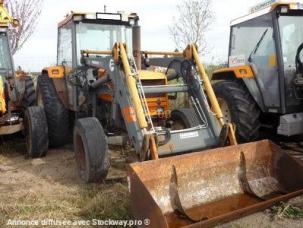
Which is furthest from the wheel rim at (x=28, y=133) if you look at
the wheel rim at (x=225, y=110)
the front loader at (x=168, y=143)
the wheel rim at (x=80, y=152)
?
the wheel rim at (x=225, y=110)

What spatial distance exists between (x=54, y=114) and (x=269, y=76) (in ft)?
12.0

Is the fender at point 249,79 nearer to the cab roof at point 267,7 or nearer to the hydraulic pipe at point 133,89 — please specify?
the cab roof at point 267,7

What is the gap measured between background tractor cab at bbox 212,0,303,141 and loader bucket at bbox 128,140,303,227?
5.37ft

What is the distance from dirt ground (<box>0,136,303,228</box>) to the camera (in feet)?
14.1

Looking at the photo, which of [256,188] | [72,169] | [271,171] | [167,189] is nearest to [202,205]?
[167,189]

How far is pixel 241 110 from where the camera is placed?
21.7ft

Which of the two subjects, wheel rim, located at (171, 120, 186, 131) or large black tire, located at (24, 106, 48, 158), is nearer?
wheel rim, located at (171, 120, 186, 131)

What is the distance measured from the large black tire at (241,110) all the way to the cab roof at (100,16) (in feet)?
6.59

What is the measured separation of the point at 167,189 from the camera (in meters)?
4.27

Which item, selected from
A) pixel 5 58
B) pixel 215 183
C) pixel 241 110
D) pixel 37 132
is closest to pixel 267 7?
pixel 241 110

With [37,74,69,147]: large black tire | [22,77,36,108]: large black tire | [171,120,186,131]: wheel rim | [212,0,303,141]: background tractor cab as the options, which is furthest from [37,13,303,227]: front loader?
[22,77,36,108]: large black tire

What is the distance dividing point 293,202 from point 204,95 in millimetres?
1749

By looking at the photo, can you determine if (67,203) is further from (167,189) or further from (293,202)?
(293,202)

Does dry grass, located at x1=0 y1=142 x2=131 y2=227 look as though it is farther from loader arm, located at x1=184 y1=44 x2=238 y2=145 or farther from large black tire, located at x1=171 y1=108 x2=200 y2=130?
loader arm, located at x1=184 y1=44 x2=238 y2=145
